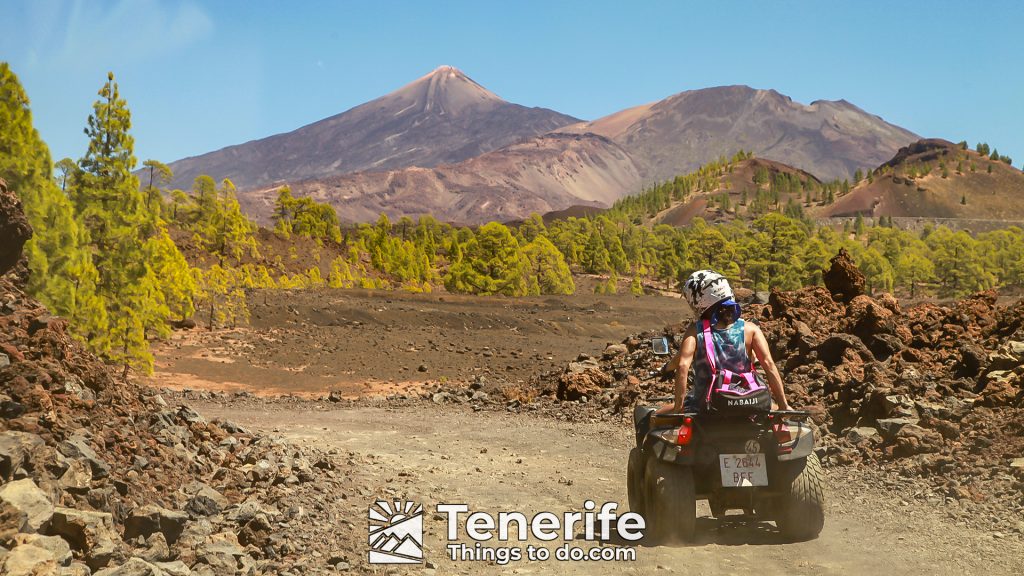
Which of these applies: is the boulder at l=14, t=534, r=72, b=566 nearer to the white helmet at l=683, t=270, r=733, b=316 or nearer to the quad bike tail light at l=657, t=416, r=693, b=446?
the quad bike tail light at l=657, t=416, r=693, b=446

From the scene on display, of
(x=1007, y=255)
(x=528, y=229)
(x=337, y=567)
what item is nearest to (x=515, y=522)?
(x=337, y=567)

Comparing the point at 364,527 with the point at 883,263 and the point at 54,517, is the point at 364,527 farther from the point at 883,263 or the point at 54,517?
the point at 883,263

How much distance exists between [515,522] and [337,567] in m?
2.09

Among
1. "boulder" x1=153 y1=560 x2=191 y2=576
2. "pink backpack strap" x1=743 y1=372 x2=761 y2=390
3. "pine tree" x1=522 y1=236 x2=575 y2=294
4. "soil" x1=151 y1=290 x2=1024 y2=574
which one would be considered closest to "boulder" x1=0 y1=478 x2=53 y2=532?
"boulder" x1=153 y1=560 x2=191 y2=576

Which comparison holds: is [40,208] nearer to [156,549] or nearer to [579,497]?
[579,497]

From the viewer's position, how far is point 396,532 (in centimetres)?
780

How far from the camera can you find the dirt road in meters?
6.60

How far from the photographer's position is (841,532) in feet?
25.2

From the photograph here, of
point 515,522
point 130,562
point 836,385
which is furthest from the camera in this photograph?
point 836,385

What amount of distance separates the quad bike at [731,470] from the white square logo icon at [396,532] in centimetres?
204

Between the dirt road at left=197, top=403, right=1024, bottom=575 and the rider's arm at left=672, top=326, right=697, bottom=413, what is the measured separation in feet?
4.01

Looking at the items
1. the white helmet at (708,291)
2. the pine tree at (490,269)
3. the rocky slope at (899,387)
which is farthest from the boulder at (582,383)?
the pine tree at (490,269)

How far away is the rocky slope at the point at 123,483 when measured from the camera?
17.6 feet

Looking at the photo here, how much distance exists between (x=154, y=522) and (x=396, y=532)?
90.5 inches
